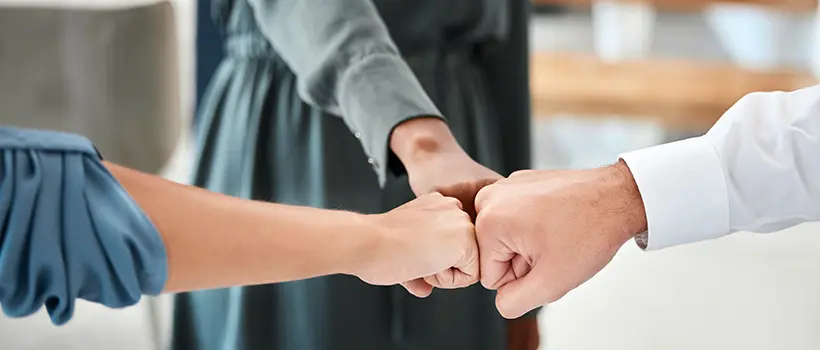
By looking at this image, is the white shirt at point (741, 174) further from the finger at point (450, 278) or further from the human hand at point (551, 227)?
the finger at point (450, 278)

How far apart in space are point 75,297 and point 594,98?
117 centimetres

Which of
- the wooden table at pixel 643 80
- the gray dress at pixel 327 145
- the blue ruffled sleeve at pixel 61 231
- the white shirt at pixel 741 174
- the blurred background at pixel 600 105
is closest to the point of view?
the blue ruffled sleeve at pixel 61 231

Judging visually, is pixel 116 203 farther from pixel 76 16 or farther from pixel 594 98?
pixel 594 98

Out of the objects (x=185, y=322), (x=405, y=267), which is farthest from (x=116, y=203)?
(x=185, y=322)

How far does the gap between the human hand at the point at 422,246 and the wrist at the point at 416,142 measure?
0.09 feet

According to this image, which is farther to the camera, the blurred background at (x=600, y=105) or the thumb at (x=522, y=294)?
the blurred background at (x=600, y=105)

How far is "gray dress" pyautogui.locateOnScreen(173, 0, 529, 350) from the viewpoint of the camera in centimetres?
70

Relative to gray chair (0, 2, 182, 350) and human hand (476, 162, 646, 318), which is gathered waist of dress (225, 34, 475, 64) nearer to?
human hand (476, 162, 646, 318)

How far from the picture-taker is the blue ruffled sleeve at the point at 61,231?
38 cm

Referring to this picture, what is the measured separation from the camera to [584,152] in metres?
1.10

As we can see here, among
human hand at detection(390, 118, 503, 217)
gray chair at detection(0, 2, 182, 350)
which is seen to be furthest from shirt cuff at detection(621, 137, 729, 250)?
gray chair at detection(0, 2, 182, 350)

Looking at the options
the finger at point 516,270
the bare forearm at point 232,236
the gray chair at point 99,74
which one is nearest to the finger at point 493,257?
the finger at point 516,270

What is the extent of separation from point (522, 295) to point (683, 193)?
0.41ft

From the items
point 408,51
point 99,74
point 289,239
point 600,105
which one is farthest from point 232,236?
point 600,105
